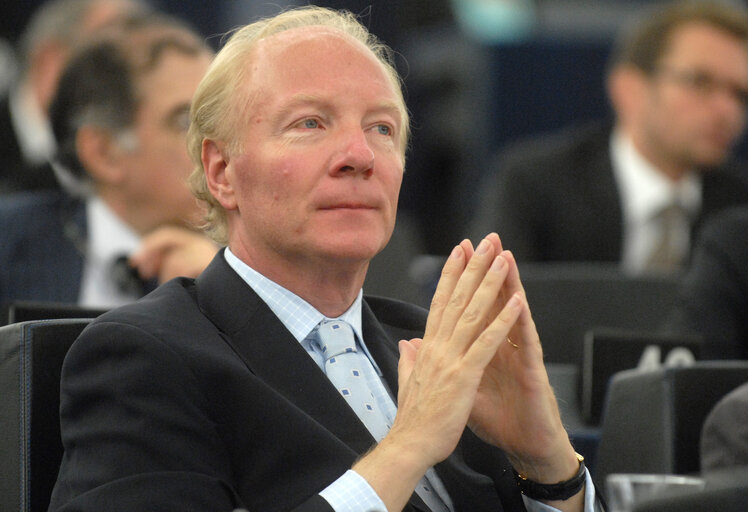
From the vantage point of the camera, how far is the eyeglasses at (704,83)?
4934 mm

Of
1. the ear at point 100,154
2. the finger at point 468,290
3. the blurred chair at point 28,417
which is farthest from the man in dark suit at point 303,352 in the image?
the ear at point 100,154

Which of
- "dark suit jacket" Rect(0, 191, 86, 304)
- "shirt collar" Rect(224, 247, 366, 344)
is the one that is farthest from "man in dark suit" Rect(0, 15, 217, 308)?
"shirt collar" Rect(224, 247, 366, 344)

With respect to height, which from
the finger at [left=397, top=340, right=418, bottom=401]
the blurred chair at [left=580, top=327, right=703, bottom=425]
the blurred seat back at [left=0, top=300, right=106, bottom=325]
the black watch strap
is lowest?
the blurred chair at [left=580, top=327, right=703, bottom=425]

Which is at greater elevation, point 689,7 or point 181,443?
point 689,7

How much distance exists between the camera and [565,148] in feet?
16.5

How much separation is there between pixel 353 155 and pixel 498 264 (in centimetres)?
28

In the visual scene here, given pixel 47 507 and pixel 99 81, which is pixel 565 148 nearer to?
pixel 99 81

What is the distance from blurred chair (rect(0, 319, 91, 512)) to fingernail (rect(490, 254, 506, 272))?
659mm

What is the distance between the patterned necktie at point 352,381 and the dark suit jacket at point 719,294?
1587 mm

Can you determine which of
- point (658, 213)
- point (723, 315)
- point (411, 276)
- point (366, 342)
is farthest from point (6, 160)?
point (366, 342)

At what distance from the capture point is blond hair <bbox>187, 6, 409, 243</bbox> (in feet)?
6.36

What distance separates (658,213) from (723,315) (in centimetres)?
152

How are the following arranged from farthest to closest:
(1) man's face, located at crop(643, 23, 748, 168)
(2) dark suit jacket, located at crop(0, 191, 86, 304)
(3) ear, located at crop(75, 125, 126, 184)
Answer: (1) man's face, located at crop(643, 23, 748, 168)
(3) ear, located at crop(75, 125, 126, 184)
(2) dark suit jacket, located at crop(0, 191, 86, 304)

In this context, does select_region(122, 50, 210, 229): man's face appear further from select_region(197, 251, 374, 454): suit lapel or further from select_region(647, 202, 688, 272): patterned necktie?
select_region(647, 202, 688, 272): patterned necktie
